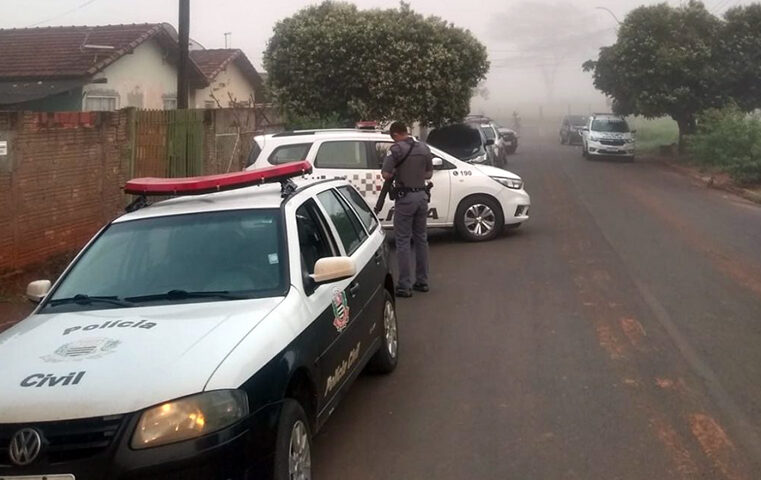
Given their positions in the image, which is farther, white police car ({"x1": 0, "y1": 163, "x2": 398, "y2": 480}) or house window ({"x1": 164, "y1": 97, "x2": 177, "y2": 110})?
house window ({"x1": 164, "y1": 97, "x2": 177, "y2": 110})

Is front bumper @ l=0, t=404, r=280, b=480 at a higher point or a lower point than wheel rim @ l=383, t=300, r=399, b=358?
higher

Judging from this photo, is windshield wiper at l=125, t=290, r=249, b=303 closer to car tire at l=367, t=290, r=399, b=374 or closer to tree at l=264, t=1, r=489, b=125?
car tire at l=367, t=290, r=399, b=374

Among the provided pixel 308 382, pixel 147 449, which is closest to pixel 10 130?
pixel 308 382

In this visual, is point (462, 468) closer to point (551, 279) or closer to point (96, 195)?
point (551, 279)

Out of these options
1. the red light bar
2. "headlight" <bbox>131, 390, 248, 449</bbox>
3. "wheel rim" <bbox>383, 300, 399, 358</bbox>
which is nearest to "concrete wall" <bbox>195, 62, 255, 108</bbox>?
"wheel rim" <bbox>383, 300, 399, 358</bbox>

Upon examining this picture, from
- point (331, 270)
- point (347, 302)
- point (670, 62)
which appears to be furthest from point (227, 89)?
point (331, 270)

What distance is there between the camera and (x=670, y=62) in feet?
114

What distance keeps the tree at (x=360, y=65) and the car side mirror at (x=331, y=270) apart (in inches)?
786

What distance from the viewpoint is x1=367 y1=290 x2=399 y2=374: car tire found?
7074 millimetres

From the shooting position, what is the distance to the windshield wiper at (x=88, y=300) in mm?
5177

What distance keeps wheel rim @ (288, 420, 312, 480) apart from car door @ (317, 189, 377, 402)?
50 cm

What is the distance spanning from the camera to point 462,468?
530 cm

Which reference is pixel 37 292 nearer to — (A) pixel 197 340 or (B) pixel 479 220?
(A) pixel 197 340

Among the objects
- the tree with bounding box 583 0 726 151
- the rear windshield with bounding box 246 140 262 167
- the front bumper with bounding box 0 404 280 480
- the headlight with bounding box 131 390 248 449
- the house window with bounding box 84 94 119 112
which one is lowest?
the front bumper with bounding box 0 404 280 480
